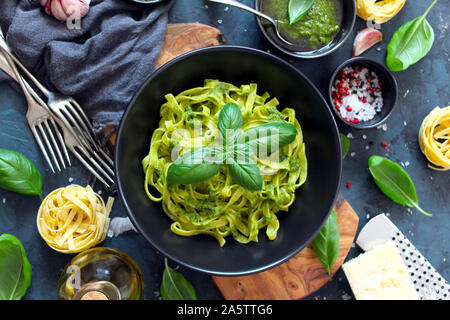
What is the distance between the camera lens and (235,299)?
289 centimetres

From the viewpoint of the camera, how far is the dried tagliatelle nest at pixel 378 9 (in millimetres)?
3023

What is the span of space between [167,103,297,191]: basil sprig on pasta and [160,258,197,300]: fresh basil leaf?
2.90 feet

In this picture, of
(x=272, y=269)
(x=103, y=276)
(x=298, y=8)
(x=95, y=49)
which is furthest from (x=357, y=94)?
(x=103, y=276)

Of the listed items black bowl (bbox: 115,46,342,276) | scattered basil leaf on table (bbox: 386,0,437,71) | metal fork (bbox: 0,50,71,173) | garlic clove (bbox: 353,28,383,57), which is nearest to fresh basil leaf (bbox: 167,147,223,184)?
black bowl (bbox: 115,46,342,276)

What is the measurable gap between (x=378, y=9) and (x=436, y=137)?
1.08m

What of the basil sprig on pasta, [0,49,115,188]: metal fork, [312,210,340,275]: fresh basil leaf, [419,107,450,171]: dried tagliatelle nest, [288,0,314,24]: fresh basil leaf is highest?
[288,0,314,24]: fresh basil leaf

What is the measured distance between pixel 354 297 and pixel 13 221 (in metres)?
2.60

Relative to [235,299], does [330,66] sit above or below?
above

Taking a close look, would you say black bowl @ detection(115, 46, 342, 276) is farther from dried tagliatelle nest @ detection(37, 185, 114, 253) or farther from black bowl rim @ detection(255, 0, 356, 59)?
dried tagliatelle nest @ detection(37, 185, 114, 253)

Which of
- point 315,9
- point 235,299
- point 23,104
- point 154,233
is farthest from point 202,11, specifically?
point 235,299

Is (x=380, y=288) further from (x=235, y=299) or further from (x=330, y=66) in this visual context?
(x=330, y=66)

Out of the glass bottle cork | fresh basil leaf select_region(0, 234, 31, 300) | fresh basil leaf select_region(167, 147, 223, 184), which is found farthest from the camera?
fresh basil leaf select_region(0, 234, 31, 300)

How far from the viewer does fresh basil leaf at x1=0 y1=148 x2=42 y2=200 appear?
109 inches

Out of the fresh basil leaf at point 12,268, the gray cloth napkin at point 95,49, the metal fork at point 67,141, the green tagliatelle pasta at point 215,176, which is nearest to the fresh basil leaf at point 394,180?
the green tagliatelle pasta at point 215,176
